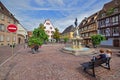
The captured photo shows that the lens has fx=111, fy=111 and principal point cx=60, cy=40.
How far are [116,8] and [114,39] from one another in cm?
863

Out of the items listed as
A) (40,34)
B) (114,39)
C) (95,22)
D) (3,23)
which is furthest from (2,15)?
(114,39)

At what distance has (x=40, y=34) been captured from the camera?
139 ft

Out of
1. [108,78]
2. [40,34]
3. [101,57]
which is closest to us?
[108,78]

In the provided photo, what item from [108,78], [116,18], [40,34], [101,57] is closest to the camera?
[108,78]

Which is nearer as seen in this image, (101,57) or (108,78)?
(108,78)

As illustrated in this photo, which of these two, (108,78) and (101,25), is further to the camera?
(101,25)

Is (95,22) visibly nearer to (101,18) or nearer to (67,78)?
(101,18)

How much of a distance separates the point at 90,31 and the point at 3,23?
1202 inches

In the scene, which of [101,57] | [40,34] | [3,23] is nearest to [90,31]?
[40,34]

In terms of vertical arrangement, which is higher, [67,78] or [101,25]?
[101,25]

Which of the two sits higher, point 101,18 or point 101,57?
point 101,18

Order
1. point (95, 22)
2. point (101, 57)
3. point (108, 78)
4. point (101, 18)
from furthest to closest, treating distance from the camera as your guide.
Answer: point (95, 22)
point (101, 18)
point (101, 57)
point (108, 78)

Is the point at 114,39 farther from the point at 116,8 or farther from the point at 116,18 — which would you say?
the point at 116,8

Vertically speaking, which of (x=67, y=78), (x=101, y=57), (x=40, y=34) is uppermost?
(x=40, y=34)
